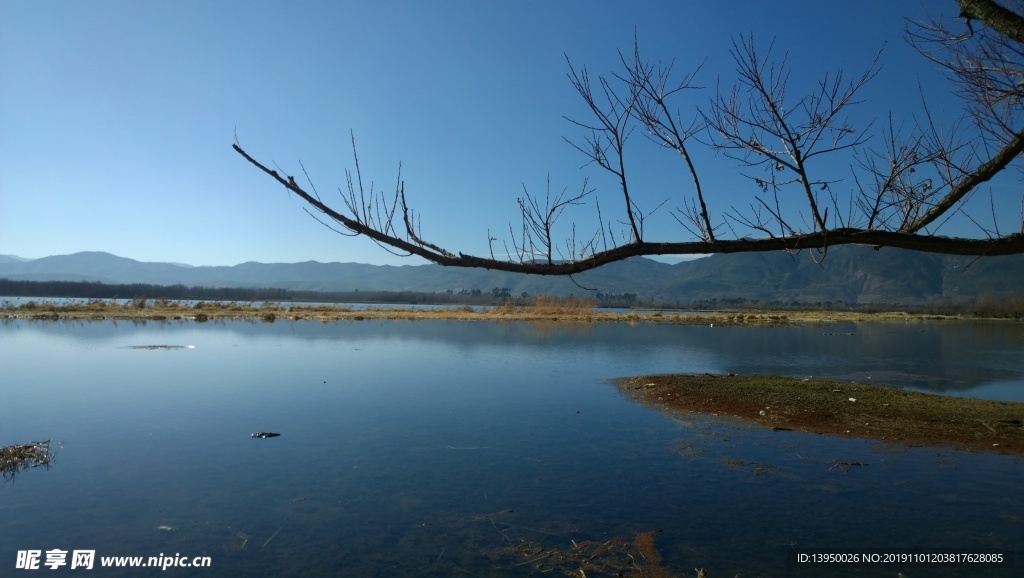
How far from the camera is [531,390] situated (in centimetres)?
1322

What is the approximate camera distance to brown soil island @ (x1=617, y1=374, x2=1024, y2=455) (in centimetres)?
915

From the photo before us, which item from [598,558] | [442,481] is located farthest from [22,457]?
[598,558]

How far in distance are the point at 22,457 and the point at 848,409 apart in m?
12.8

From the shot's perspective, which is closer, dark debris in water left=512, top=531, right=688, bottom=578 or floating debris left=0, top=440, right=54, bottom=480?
dark debris in water left=512, top=531, right=688, bottom=578

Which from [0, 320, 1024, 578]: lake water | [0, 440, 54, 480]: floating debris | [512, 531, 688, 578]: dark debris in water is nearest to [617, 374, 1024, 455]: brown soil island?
[0, 320, 1024, 578]: lake water

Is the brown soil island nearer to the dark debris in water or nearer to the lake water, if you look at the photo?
the lake water

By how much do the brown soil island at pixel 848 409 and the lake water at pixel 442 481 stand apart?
0.81 meters

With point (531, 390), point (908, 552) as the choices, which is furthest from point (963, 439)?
point (531, 390)

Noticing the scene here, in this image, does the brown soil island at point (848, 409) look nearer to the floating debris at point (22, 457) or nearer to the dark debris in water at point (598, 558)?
the dark debris in water at point (598, 558)

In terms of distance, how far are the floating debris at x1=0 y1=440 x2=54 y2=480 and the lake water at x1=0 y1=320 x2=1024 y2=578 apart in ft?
0.70

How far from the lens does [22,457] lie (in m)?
7.16

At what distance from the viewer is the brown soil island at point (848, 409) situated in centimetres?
915

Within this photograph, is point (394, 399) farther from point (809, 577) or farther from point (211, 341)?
point (211, 341)

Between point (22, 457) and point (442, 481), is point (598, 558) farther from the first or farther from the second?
point (22, 457)
